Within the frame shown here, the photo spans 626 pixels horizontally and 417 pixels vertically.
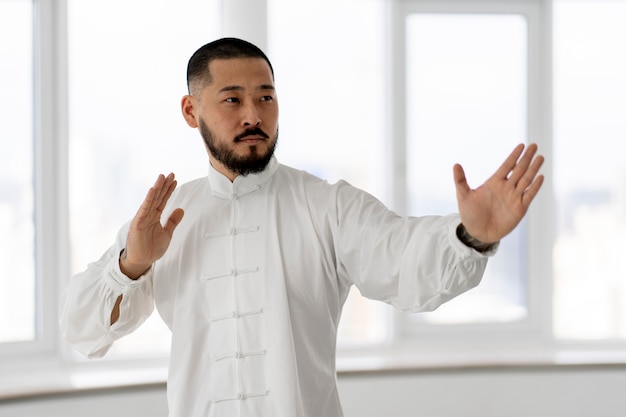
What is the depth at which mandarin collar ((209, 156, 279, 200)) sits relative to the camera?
192cm

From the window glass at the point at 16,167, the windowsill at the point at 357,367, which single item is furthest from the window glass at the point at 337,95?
the window glass at the point at 16,167

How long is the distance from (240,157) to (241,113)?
10cm

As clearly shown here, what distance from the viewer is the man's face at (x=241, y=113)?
71.5 inches

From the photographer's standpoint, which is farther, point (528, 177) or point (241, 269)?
point (241, 269)

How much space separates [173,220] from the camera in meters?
1.83

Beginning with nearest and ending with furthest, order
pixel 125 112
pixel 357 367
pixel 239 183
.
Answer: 1. pixel 239 183
2. pixel 357 367
3. pixel 125 112

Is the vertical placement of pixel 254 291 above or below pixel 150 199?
below

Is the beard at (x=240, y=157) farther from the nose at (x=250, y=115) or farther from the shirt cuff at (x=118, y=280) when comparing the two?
the shirt cuff at (x=118, y=280)

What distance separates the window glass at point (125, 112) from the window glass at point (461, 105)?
3.33 ft

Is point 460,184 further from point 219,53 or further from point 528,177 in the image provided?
point 219,53

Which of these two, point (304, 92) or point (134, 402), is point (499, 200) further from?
point (304, 92)

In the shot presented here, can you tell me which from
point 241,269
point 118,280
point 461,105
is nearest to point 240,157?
point 241,269

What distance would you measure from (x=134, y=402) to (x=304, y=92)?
1.60 m

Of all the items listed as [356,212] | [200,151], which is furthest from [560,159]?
[356,212]
